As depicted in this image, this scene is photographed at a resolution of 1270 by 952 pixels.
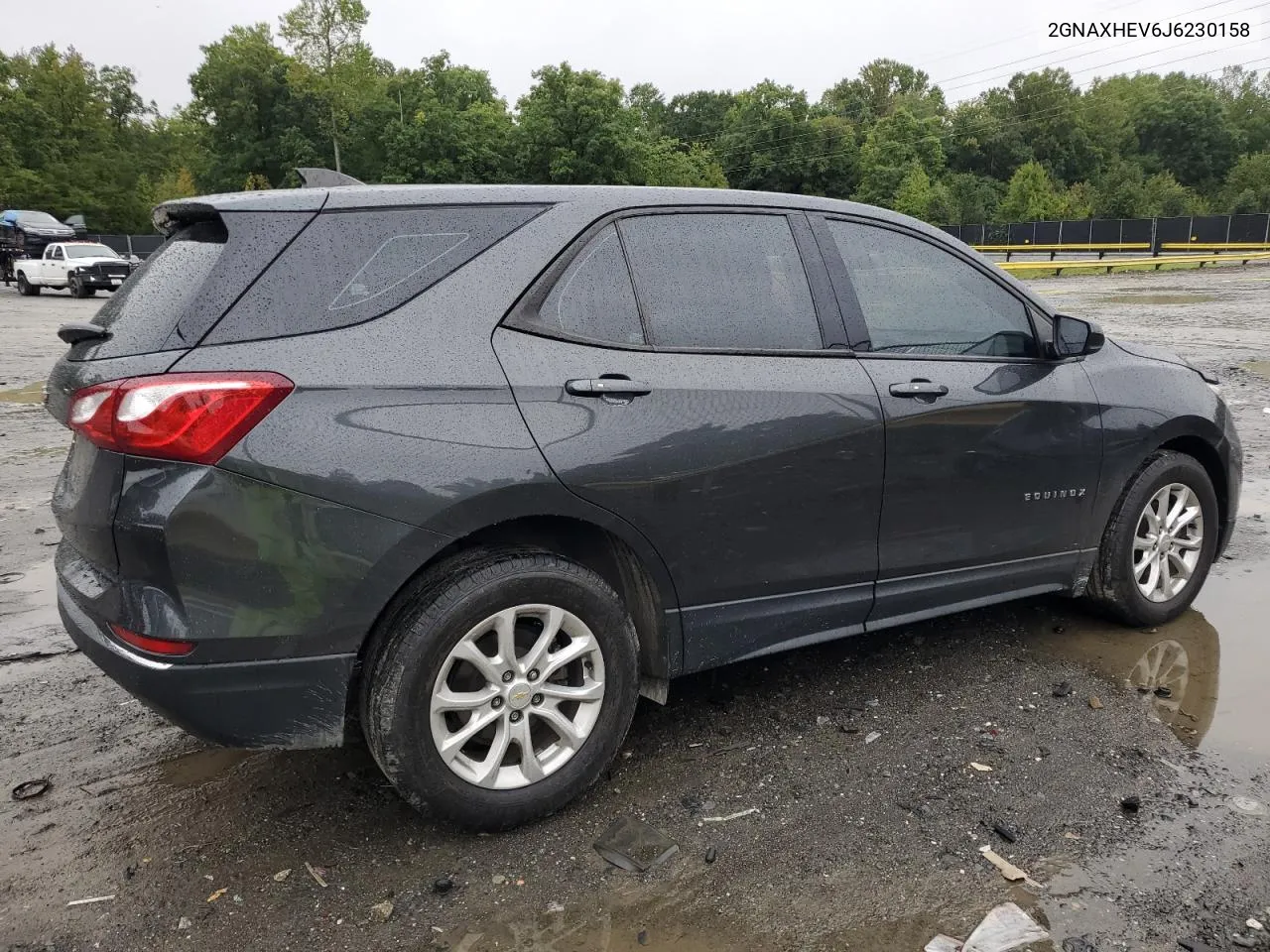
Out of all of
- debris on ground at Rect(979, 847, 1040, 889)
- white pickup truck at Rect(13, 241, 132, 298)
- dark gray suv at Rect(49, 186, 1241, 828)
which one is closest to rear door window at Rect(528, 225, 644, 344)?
dark gray suv at Rect(49, 186, 1241, 828)

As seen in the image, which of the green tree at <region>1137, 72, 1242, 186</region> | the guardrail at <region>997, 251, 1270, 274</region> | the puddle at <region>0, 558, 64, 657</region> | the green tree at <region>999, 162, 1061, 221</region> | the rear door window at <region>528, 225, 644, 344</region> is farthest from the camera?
the green tree at <region>1137, 72, 1242, 186</region>

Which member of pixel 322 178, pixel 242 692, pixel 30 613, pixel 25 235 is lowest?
pixel 30 613

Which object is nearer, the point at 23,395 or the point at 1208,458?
the point at 1208,458

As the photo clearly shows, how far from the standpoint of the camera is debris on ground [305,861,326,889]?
8.86ft

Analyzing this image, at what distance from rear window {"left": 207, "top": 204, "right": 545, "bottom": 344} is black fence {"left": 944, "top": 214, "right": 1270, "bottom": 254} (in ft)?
161

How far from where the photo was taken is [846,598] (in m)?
3.47

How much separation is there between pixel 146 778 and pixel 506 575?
4.91 ft

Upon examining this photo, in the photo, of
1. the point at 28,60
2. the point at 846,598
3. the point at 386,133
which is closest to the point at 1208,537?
the point at 846,598

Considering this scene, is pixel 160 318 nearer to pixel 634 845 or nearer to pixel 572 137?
pixel 634 845

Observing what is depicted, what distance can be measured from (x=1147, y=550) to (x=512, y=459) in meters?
3.00

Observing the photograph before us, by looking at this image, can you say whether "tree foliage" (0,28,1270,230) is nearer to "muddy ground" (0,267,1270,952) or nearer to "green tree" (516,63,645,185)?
"green tree" (516,63,645,185)

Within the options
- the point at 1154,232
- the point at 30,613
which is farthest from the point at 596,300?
the point at 1154,232

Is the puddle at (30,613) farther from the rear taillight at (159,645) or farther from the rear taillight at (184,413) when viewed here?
the rear taillight at (184,413)

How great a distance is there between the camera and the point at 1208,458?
4.47 meters
